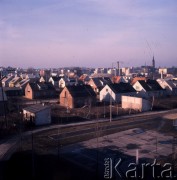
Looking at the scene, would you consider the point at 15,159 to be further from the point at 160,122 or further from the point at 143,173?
the point at 160,122

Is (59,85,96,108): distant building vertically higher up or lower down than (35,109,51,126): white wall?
higher up

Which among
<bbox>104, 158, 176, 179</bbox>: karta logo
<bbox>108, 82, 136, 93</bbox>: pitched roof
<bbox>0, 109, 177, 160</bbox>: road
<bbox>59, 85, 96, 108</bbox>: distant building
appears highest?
<bbox>108, 82, 136, 93</bbox>: pitched roof

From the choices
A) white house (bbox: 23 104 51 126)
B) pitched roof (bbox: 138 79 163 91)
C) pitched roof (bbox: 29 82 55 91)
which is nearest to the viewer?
white house (bbox: 23 104 51 126)

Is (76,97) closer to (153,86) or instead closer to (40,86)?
(40,86)

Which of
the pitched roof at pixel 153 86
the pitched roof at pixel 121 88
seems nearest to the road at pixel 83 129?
the pitched roof at pixel 121 88

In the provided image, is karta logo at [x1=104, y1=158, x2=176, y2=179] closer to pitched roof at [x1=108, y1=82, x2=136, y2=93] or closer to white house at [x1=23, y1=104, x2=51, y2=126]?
white house at [x1=23, y1=104, x2=51, y2=126]

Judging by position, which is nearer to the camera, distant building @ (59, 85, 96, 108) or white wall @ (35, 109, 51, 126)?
white wall @ (35, 109, 51, 126)

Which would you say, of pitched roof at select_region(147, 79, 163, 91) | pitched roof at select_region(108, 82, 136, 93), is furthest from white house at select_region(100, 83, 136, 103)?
pitched roof at select_region(147, 79, 163, 91)
